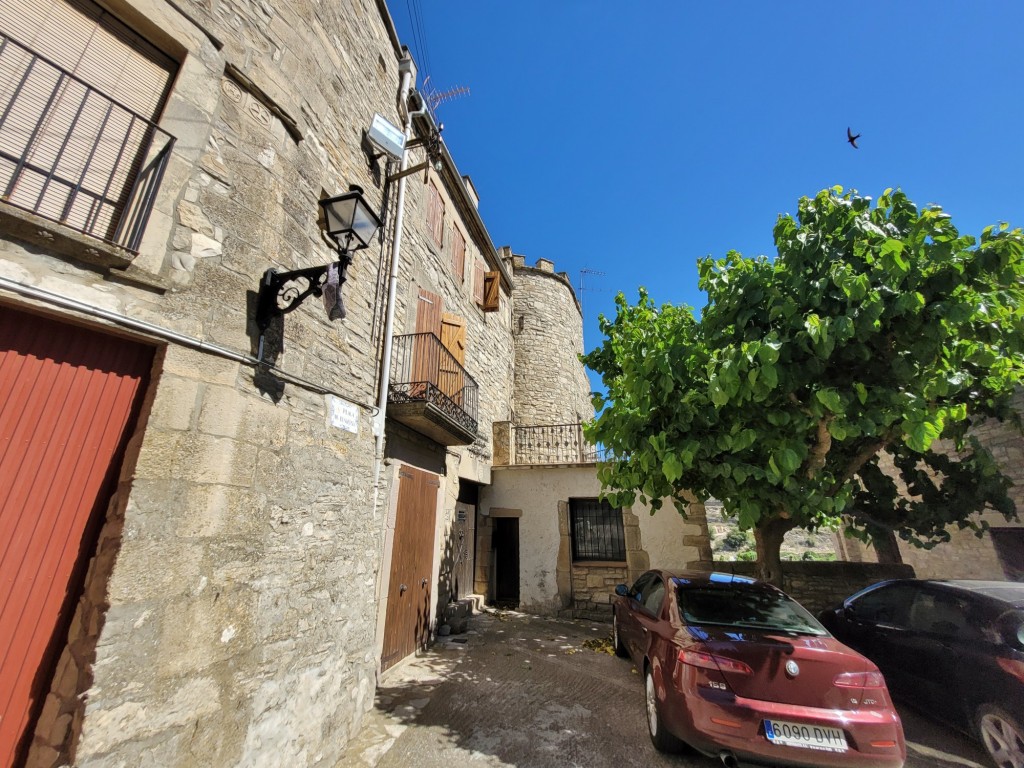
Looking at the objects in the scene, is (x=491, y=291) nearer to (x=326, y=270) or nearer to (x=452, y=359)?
(x=452, y=359)

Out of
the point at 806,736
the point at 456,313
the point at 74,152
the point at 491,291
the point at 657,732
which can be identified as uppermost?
the point at 491,291

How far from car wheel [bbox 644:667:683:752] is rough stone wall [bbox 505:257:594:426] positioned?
9.56m

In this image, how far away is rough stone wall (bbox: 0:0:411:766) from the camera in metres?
2.28

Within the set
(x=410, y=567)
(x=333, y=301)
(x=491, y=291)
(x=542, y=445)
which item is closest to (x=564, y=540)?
(x=542, y=445)

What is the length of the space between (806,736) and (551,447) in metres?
8.72

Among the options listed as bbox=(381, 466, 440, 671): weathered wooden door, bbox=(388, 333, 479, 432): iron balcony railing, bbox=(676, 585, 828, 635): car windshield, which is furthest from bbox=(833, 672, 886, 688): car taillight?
bbox=(388, 333, 479, 432): iron balcony railing

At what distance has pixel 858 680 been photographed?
3078 mm

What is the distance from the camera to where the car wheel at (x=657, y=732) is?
139 inches

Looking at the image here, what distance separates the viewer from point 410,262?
22.6 ft

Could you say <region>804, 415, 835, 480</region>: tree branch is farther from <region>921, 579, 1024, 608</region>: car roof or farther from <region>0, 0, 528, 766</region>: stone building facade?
<region>0, 0, 528, 766</region>: stone building facade

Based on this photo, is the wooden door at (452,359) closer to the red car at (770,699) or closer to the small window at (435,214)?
the small window at (435,214)

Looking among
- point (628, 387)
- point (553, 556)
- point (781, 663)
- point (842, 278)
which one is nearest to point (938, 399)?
point (842, 278)

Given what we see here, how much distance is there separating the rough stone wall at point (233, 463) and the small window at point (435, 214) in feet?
11.3

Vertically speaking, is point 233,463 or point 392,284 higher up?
point 392,284
